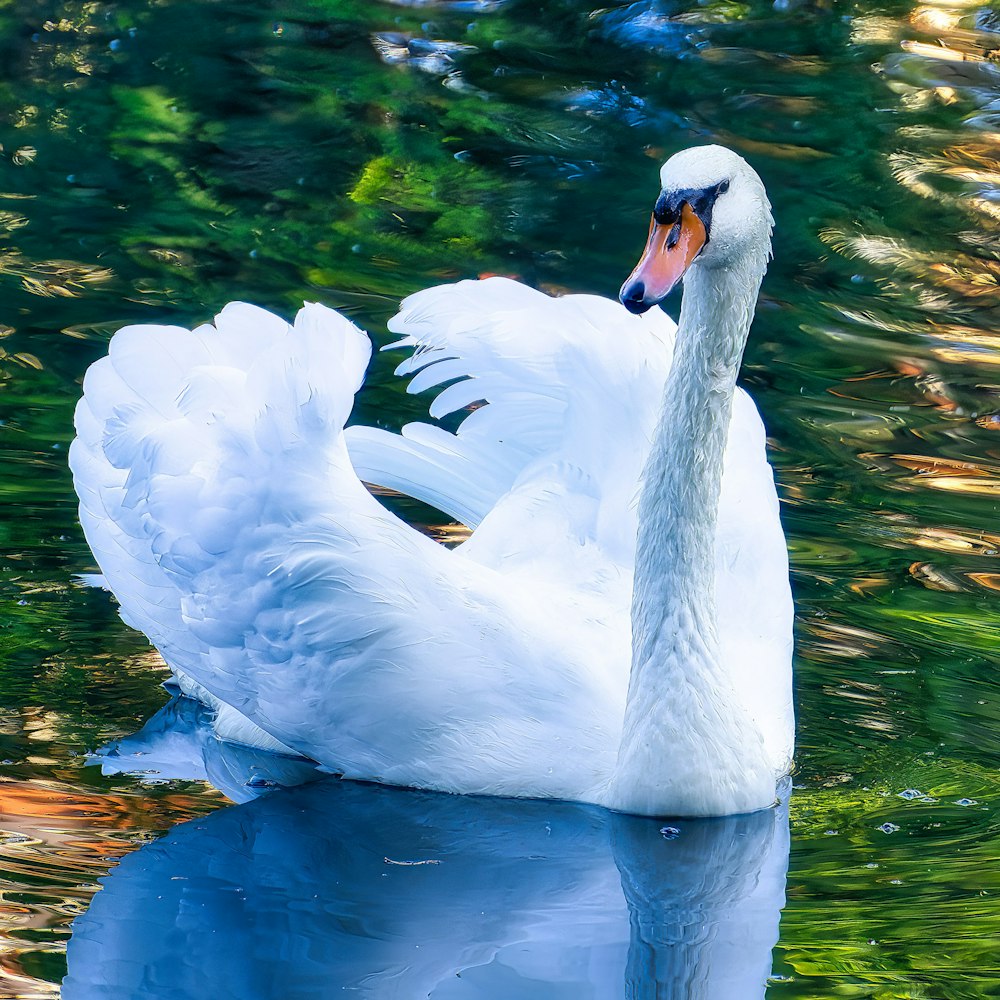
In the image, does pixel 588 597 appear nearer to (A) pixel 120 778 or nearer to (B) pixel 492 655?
(B) pixel 492 655

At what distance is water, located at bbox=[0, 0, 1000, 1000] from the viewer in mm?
5516

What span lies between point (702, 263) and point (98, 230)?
7.24m

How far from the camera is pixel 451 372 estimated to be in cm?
717

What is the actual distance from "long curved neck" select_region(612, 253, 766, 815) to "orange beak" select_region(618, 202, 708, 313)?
1.59 feet

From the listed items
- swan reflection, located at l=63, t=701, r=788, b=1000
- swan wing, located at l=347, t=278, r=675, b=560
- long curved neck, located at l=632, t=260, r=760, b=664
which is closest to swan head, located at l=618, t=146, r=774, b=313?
long curved neck, located at l=632, t=260, r=760, b=664

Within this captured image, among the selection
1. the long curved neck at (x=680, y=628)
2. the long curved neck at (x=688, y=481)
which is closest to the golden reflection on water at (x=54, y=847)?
the long curved neck at (x=680, y=628)

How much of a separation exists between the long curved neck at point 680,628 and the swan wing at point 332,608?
0.21 meters

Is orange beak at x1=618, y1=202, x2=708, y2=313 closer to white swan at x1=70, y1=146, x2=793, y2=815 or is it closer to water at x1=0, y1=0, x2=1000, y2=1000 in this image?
white swan at x1=70, y1=146, x2=793, y2=815

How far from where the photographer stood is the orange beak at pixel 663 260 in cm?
507

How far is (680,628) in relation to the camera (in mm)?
5965

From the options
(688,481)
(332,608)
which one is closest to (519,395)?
(688,481)

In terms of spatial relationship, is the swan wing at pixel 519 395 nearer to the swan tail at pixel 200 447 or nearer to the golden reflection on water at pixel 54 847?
the swan tail at pixel 200 447

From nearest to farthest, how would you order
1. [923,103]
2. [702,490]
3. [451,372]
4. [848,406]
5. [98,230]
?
1. [702,490]
2. [451,372]
3. [848,406]
4. [98,230]
5. [923,103]

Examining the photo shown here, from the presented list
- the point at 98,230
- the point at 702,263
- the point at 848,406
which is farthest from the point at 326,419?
the point at 98,230
